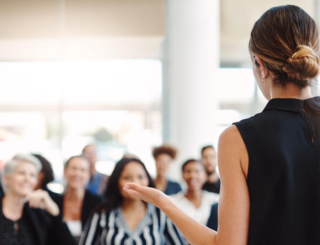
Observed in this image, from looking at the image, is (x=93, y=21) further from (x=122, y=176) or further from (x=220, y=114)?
(x=122, y=176)

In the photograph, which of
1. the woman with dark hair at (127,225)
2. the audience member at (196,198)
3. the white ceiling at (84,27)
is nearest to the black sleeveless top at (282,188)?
the woman with dark hair at (127,225)

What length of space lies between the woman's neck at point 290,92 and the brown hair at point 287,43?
2cm

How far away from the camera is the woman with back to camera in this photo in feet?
2.61

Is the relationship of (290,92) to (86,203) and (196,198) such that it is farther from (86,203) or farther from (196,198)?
(86,203)

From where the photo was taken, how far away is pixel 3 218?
2.57 meters

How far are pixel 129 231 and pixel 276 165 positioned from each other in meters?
1.95

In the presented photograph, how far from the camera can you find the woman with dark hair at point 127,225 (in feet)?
8.40

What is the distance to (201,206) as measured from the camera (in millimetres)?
3508

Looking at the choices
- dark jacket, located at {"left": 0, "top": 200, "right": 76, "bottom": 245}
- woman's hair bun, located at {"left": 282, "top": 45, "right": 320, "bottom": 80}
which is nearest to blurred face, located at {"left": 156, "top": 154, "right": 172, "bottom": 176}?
dark jacket, located at {"left": 0, "top": 200, "right": 76, "bottom": 245}

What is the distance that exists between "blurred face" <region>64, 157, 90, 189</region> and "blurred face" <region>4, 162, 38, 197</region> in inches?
35.6

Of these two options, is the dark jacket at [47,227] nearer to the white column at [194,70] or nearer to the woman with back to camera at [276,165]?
the woman with back to camera at [276,165]

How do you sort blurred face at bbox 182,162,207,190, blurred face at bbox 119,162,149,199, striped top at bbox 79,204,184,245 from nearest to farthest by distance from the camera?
striped top at bbox 79,204,184,245 → blurred face at bbox 119,162,149,199 → blurred face at bbox 182,162,207,190

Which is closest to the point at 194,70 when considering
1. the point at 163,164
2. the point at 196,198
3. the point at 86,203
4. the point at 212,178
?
the point at 163,164

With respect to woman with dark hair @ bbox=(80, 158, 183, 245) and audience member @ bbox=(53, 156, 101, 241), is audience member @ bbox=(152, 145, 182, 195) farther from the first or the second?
woman with dark hair @ bbox=(80, 158, 183, 245)
